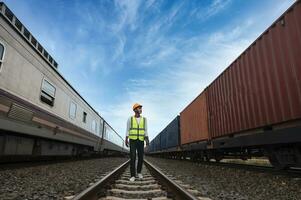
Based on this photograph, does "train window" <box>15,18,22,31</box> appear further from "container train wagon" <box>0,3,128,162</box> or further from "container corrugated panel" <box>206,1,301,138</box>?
"container corrugated panel" <box>206,1,301,138</box>

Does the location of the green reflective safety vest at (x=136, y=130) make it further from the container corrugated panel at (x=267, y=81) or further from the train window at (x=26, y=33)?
the train window at (x=26, y=33)

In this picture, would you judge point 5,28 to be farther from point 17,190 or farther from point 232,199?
point 232,199

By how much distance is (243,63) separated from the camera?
297 inches

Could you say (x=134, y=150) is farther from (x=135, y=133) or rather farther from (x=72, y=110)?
(x=72, y=110)

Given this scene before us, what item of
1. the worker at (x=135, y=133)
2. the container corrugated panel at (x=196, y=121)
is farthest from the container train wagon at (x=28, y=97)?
the container corrugated panel at (x=196, y=121)

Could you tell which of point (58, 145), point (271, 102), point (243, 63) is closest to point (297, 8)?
point (271, 102)

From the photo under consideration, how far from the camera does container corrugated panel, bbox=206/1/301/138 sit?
5219 mm

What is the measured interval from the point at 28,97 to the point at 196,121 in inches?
338

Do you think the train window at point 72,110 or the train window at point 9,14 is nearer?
the train window at point 9,14

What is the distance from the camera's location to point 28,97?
21.8 ft

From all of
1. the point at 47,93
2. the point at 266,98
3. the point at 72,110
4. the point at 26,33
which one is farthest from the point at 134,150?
the point at 72,110

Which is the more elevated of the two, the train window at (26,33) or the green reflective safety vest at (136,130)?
the train window at (26,33)

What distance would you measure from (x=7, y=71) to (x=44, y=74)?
2044 millimetres

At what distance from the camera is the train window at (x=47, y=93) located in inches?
305
